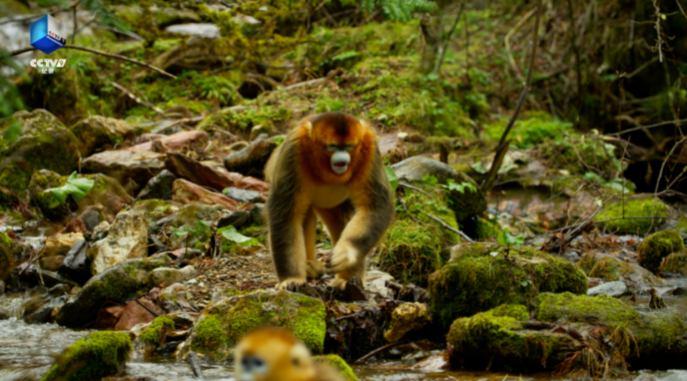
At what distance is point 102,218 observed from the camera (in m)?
6.93

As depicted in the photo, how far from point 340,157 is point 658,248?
159 inches

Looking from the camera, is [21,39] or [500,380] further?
[21,39]

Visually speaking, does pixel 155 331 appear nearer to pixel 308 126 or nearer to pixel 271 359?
pixel 308 126

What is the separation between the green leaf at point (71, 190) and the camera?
251 inches

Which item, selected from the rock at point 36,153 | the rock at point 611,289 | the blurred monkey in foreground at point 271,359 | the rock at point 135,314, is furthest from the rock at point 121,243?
the blurred monkey in foreground at point 271,359

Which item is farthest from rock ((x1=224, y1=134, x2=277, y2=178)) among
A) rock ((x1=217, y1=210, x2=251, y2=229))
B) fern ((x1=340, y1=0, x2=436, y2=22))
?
fern ((x1=340, y1=0, x2=436, y2=22))

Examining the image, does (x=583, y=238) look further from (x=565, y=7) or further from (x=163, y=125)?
(x=565, y=7)

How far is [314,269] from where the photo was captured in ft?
17.4

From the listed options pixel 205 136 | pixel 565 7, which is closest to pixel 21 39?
pixel 205 136

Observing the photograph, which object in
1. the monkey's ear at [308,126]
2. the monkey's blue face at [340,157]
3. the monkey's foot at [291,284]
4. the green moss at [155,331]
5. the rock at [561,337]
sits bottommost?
the rock at [561,337]

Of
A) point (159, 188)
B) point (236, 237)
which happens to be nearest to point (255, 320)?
point (236, 237)

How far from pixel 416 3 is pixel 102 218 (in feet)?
16.1

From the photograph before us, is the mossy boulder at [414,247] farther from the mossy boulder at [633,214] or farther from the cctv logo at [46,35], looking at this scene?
A: the cctv logo at [46,35]

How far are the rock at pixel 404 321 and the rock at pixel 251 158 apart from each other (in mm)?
4960
